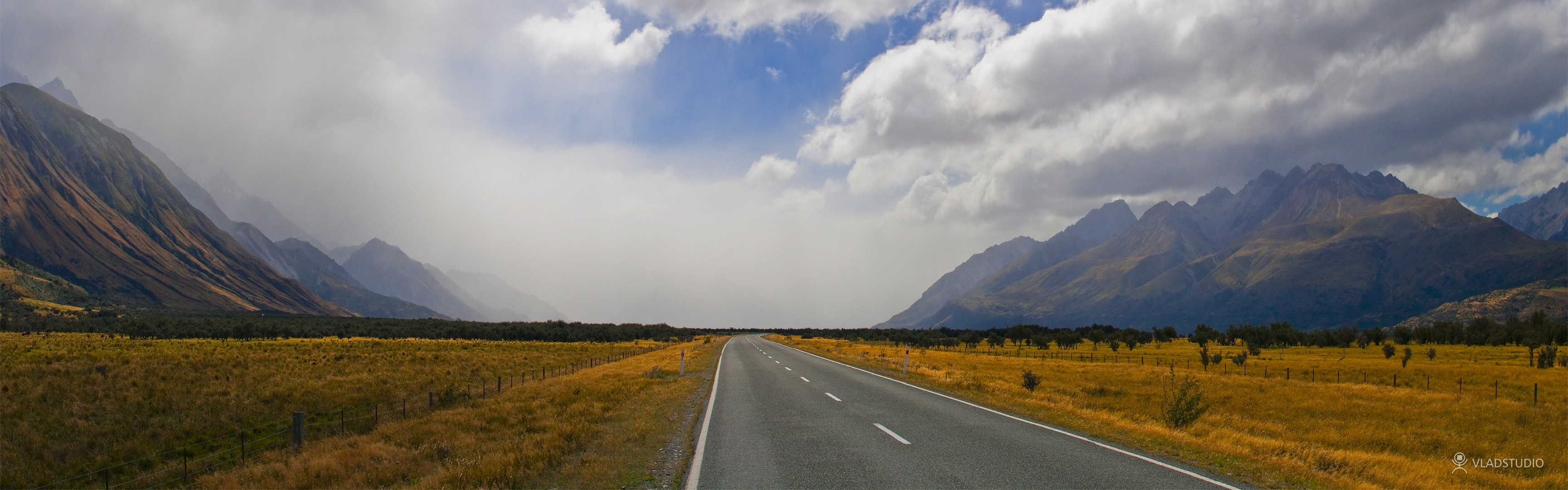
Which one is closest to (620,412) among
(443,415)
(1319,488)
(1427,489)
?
(443,415)

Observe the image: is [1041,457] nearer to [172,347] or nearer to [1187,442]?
[1187,442]

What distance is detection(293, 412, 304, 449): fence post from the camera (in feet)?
54.3

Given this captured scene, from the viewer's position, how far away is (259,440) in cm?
1945

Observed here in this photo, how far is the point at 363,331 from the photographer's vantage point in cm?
11212

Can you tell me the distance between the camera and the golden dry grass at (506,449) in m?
10.5

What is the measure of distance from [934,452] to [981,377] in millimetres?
19798

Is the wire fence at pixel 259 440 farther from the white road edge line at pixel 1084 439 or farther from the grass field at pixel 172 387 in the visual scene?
the white road edge line at pixel 1084 439

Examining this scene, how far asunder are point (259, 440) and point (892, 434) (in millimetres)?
19396

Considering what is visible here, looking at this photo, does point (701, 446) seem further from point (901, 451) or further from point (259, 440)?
point (259, 440)

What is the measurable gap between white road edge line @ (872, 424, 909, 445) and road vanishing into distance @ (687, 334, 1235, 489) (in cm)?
3

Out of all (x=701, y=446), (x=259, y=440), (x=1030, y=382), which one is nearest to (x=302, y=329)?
(x=259, y=440)

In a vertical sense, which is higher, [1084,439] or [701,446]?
[1084,439]

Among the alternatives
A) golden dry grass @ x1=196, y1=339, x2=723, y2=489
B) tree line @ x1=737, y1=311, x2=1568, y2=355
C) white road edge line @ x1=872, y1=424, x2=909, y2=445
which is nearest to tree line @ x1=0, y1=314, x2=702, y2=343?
tree line @ x1=737, y1=311, x2=1568, y2=355

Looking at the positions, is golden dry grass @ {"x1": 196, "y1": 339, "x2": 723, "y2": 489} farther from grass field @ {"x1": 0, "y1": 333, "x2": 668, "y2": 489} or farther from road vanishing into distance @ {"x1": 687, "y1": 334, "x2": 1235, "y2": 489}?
grass field @ {"x1": 0, "y1": 333, "x2": 668, "y2": 489}
